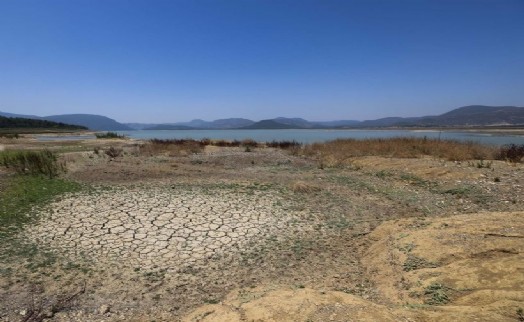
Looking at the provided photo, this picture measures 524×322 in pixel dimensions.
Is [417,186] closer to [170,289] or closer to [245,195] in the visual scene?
[245,195]

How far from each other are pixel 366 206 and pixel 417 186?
11.3 feet

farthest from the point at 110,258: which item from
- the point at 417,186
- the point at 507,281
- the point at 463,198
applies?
the point at 417,186

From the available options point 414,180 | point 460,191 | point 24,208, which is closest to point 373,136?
point 414,180

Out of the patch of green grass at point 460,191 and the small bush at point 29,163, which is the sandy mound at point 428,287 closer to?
the patch of green grass at point 460,191

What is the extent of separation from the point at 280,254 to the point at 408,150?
629 inches

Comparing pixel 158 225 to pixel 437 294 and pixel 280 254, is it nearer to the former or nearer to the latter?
pixel 280 254

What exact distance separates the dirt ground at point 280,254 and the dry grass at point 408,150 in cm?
517

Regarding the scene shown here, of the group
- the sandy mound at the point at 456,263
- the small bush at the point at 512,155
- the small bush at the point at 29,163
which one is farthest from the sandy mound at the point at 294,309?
the small bush at the point at 512,155

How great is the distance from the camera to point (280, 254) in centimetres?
627

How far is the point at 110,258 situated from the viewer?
19.6 ft

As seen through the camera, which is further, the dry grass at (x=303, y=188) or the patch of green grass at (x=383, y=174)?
the patch of green grass at (x=383, y=174)

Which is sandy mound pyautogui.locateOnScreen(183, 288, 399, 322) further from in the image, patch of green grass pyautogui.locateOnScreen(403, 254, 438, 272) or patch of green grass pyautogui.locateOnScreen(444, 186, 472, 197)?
patch of green grass pyautogui.locateOnScreen(444, 186, 472, 197)

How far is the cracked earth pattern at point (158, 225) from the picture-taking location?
625 cm

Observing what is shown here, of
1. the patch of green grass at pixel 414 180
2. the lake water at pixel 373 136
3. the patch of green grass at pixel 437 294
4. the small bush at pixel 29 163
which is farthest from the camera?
the lake water at pixel 373 136
